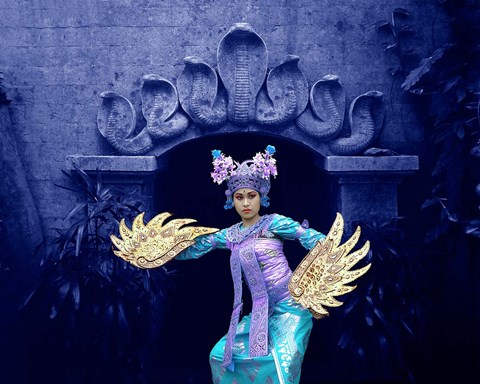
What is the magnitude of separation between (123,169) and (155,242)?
1527 mm

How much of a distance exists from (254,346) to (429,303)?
2048mm

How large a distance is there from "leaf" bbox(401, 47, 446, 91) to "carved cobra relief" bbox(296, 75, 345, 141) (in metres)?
0.59

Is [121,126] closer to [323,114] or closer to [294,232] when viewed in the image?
[323,114]

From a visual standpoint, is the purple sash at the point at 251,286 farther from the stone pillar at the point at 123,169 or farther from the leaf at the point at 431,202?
the leaf at the point at 431,202

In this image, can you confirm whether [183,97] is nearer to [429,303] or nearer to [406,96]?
[406,96]

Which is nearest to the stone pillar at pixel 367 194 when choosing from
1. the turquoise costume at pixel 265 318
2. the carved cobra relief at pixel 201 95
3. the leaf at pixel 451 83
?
the leaf at pixel 451 83

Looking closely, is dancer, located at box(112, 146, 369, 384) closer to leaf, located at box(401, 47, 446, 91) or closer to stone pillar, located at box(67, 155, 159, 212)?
stone pillar, located at box(67, 155, 159, 212)

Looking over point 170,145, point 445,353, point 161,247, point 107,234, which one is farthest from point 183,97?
point 445,353

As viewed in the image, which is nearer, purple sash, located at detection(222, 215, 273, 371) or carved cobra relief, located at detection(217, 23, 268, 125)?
purple sash, located at detection(222, 215, 273, 371)

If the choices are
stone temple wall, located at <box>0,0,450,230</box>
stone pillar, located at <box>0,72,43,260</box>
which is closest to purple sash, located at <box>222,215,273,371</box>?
stone temple wall, located at <box>0,0,450,230</box>

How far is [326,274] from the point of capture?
393 cm

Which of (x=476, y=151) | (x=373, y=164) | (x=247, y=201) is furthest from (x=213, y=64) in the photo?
→ (x=476, y=151)

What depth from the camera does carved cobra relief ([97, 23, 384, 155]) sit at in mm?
5812

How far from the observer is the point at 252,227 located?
174 inches
